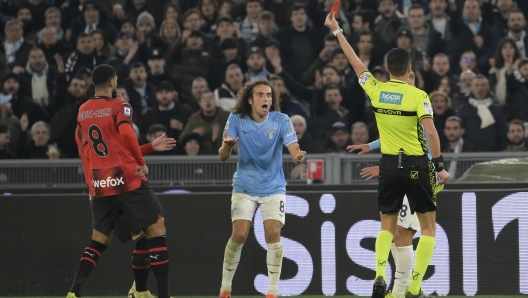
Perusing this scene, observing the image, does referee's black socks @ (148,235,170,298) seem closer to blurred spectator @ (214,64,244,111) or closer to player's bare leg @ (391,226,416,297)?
player's bare leg @ (391,226,416,297)

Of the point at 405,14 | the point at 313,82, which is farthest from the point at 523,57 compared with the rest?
the point at 313,82

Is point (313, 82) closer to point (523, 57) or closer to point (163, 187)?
point (523, 57)

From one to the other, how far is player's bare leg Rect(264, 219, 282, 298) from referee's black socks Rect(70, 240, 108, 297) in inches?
55.7

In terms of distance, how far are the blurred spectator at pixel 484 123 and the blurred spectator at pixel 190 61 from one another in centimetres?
369

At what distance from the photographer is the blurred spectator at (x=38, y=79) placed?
14.4 meters

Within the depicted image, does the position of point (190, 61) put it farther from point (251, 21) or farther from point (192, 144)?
point (192, 144)

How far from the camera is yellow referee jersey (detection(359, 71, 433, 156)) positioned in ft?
26.5

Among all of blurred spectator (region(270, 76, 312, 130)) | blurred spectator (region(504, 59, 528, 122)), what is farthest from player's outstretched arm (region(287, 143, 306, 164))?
blurred spectator (region(504, 59, 528, 122))

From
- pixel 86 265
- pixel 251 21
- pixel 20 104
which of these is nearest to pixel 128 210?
pixel 86 265

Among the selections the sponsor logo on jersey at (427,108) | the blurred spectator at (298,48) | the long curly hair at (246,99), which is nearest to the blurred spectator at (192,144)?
the blurred spectator at (298,48)

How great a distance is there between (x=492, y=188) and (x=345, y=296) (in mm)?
1799

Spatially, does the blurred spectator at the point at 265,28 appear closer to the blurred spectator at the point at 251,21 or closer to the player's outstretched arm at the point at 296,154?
the blurred spectator at the point at 251,21

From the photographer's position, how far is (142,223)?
8336 millimetres

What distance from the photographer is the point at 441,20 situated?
1395 cm
